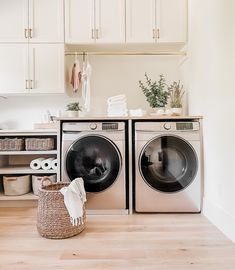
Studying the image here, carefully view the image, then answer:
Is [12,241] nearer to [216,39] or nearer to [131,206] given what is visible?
[131,206]

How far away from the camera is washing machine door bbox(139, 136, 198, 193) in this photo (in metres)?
2.40

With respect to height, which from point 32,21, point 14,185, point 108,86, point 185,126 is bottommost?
point 14,185

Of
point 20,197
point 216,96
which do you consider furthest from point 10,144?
point 216,96

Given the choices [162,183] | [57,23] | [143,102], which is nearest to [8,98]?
[57,23]

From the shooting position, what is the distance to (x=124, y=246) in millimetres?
1729

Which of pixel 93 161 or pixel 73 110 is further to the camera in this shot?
pixel 73 110

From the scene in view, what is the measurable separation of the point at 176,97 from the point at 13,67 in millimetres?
1809

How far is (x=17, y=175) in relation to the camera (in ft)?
9.06

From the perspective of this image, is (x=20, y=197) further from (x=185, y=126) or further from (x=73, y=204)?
(x=185, y=126)

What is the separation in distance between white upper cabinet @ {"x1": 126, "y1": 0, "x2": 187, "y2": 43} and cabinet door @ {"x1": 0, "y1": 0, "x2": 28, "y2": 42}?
1.12 m

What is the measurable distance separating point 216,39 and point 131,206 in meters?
1.63

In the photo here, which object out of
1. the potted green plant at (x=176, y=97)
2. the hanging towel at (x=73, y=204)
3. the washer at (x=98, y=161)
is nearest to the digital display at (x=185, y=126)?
the potted green plant at (x=176, y=97)

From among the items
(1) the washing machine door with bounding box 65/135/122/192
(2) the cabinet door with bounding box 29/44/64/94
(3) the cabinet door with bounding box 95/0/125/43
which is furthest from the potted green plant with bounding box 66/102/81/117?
(3) the cabinet door with bounding box 95/0/125/43

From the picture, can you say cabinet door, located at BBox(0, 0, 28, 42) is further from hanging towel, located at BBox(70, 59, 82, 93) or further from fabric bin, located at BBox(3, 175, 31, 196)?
fabric bin, located at BBox(3, 175, 31, 196)
